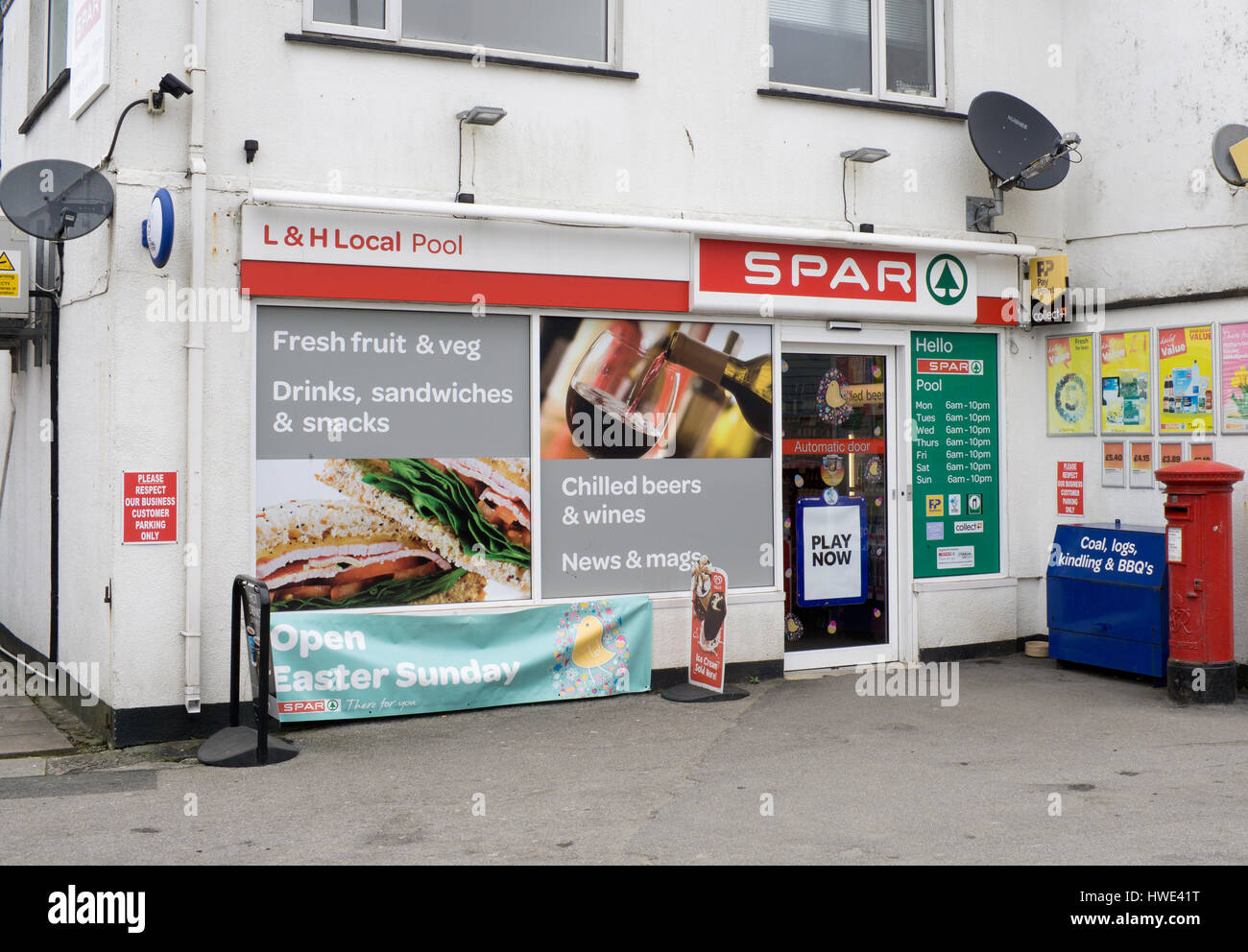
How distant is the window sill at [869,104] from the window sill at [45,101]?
199 inches

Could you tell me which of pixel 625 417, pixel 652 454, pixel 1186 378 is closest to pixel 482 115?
pixel 625 417

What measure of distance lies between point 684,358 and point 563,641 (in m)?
2.24

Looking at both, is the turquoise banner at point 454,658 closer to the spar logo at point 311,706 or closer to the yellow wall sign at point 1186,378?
the spar logo at point 311,706

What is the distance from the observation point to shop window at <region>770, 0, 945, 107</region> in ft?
31.2

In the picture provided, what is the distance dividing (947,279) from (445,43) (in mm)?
4310

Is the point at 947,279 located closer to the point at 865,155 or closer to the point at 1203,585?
the point at 865,155

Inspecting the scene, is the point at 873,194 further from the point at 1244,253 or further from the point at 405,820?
the point at 405,820

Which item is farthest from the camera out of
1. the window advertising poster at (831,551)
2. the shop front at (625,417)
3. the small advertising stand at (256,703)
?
the window advertising poster at (831,551)

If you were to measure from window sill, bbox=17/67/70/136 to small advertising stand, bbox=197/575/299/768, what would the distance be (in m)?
4.26

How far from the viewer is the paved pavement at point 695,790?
5.49 meters

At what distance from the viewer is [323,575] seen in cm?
800

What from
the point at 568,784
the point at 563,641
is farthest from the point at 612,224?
the point at 568,784

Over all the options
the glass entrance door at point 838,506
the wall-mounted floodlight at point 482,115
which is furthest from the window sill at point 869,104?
the wall-mounted floodlight at point 482,115

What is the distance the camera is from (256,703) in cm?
722
